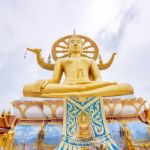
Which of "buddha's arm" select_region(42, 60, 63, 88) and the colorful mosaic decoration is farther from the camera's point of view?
"buddha's arm" select_region(42, 60, 63, 88)

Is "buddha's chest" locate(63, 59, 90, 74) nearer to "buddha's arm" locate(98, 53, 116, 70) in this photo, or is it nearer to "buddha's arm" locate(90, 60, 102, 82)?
"buddha's arm" locate(90, 60, 102, 82)

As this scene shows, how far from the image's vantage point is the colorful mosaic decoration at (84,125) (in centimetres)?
401

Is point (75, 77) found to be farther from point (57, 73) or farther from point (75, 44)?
point (75, 44)

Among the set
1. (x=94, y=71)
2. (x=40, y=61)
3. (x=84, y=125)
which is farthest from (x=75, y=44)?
(x=84, y=125)

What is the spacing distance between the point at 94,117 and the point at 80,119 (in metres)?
0.27

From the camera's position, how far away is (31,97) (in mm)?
5148

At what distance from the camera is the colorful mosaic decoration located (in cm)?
401

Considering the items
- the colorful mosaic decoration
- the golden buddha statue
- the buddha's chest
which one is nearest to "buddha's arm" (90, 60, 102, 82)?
the golden buddha statue

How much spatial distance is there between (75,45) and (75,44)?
31 millimetres

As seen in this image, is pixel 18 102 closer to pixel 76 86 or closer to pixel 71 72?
pixel 76 86

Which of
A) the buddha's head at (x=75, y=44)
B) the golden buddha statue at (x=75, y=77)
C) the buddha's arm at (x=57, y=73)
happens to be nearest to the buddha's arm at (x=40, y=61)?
the golden buddha statue at (x=75, y=77)

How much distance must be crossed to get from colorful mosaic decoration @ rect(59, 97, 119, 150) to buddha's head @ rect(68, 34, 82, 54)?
8.44 feet

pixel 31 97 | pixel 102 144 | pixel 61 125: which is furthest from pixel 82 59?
pixel 102 144

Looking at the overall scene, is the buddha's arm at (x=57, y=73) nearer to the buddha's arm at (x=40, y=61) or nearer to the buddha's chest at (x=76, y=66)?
the buddha's chest at (x=76, y=66)
